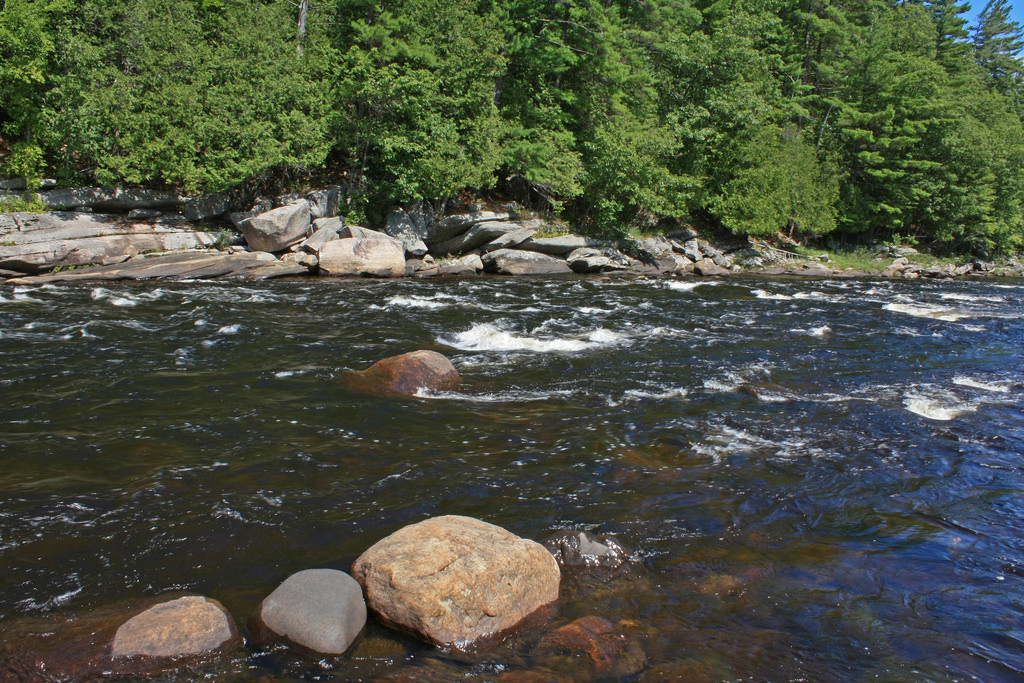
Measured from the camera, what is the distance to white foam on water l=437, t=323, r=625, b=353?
1180cm

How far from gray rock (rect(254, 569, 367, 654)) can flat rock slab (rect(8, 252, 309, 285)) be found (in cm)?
1734

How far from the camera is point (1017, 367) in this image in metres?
11.4

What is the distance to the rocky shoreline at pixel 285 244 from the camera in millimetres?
19344

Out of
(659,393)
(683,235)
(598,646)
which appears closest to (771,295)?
(683,235)

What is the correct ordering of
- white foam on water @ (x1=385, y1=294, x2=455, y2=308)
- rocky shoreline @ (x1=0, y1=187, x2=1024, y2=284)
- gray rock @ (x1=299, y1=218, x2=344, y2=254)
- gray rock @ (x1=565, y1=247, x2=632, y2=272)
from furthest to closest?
gray rock @ (x1=565, y1=247, x2=632, y2=272) → gray rock @ (x1=299, y1=218, x2=344, y2=254) → rocky shoreline @ (x1=0, y1=187, x2=1024, y2=284) → white foam on water @ (x1=385, y1=294, x2=455, y2=308)

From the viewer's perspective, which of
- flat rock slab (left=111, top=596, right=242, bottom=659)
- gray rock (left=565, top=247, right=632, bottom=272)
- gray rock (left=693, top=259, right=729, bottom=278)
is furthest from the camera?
gray rock (left=693, top=259, right=729, bottom=278)

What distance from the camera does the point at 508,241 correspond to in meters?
25.3

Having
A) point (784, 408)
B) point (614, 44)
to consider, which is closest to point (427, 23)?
point (614, 44)

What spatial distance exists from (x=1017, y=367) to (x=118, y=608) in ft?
45.4

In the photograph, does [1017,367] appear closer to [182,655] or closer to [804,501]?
[804,501]

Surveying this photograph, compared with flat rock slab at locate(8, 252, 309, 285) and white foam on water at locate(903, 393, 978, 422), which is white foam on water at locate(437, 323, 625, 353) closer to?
white foam on water at locate(903, 393, 978, 422)

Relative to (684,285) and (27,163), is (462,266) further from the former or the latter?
(27,163)

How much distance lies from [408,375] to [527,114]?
22757 mm

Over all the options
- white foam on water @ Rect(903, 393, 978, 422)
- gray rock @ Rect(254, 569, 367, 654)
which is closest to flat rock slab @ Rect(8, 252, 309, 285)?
gray rock @ Rect(254, 569, 367, 654)
